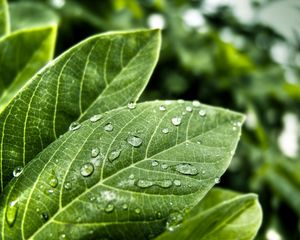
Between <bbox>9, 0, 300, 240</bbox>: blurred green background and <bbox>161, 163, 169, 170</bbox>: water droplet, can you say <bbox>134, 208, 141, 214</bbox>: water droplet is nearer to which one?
<bbox>161, 163, 169, 170</bbox>: water droplet

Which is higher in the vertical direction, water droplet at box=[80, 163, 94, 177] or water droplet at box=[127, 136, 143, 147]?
water droplet at box=[127, 136, 143, 147]

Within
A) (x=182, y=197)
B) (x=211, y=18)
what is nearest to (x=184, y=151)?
(x=182, y=197)

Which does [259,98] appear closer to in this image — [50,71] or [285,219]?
[285,219]

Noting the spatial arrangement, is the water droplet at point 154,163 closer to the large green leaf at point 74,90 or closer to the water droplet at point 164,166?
the water droplet at point 164,166

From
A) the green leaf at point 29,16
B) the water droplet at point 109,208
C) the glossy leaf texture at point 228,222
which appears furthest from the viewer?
the green leaf at point 29,16

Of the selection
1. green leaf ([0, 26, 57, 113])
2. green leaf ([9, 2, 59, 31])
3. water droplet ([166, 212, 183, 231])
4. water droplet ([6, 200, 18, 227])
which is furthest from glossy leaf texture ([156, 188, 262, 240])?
green leaf ([9, 2, 59, 31])

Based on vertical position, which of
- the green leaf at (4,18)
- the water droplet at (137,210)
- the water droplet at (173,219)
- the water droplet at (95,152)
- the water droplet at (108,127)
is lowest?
the water droplet at (173,219)

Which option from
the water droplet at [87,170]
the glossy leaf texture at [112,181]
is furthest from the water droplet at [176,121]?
the water droplet at [87,170]

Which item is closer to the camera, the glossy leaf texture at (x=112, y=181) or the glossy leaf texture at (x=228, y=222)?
the glossy leaf texture at (x=112, y=181)
